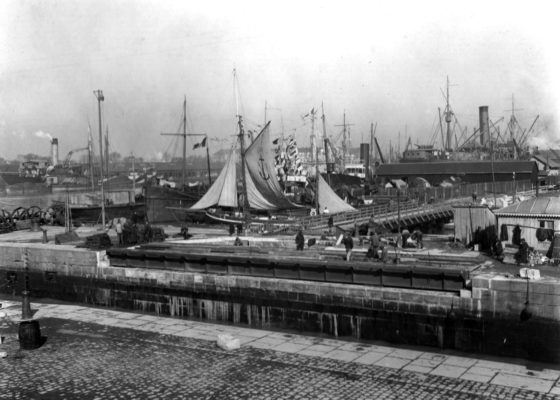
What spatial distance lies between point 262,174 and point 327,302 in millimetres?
36065

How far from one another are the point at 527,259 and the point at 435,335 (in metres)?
6.00

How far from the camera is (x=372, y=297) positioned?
965 inches

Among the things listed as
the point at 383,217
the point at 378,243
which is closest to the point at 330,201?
the point at 383,217

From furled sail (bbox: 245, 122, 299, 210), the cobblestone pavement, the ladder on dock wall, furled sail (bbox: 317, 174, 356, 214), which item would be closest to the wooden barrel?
the cobblestone pavement

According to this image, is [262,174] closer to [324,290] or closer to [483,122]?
[324,290]

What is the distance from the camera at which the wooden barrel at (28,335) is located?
74.0 feet

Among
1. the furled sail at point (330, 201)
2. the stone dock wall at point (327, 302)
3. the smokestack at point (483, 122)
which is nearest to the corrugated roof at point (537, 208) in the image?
the stone dock wall at point (327, 302)

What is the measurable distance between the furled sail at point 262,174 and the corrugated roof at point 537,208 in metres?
31.1

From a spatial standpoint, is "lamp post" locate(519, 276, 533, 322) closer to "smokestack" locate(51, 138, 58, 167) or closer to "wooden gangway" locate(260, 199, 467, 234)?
"wooden gangway" locate(260, 199, 467, 234)

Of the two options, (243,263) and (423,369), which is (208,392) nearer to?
(423,369)

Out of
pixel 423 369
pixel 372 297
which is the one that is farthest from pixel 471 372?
pixel 372 297

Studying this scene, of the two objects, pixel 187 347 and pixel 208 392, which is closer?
pixel 208 392

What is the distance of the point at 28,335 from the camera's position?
22562mm

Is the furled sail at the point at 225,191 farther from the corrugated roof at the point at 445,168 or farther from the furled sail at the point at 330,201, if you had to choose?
the corrugated roof at the point at 445,168
